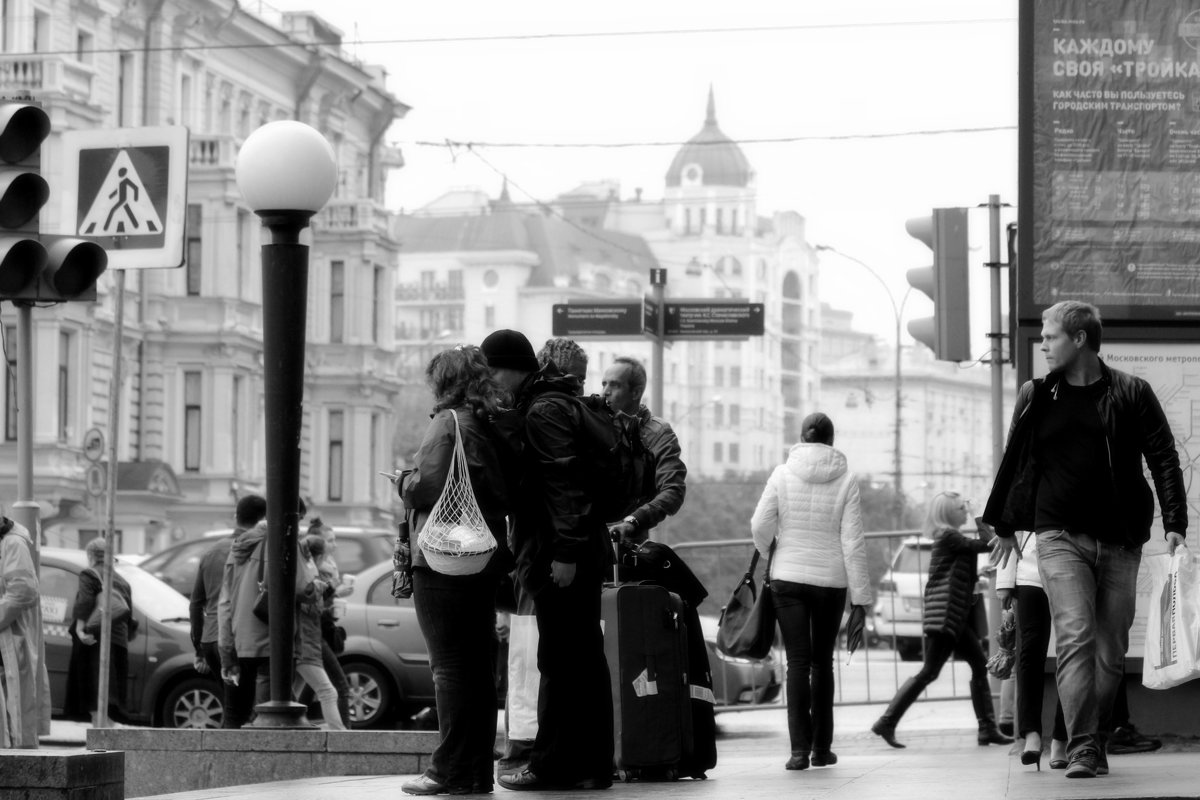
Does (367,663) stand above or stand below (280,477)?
below

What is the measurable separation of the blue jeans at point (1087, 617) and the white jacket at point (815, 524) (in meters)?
1.78

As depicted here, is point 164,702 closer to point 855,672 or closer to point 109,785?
point 855,672

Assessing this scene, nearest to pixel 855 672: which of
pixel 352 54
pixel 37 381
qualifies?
pixel 37 381

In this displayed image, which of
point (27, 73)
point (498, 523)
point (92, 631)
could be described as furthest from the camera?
point (27, 73)

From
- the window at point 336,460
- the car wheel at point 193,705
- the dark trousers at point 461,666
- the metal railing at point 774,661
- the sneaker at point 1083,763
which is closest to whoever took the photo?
the dark trousers at point 461,666

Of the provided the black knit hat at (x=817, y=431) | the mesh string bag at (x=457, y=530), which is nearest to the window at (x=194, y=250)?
the black knit hat at (x=817, y=431)

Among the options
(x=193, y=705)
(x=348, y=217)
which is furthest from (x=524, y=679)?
(x=348, y=217)

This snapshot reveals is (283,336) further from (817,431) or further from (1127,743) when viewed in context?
(1127,743)

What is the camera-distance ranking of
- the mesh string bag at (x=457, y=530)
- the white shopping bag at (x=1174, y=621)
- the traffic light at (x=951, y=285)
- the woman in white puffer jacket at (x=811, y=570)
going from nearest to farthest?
the mesh string bag at (x=457, y=530) < the white shopping bag at (x=1174, y=621) < the woman in white puffer jacket at (x=811, y=570) < the traffic light at (x=951, y=285)

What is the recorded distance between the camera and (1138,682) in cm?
1149

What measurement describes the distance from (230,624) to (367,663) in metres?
4.25

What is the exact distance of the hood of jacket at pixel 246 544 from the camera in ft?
46.1

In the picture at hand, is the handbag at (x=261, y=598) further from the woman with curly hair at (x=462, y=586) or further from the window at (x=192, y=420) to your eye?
the window at (x=192, y=420)

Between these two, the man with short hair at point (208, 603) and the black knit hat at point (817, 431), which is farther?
the man with short hair at point (208, 603)
